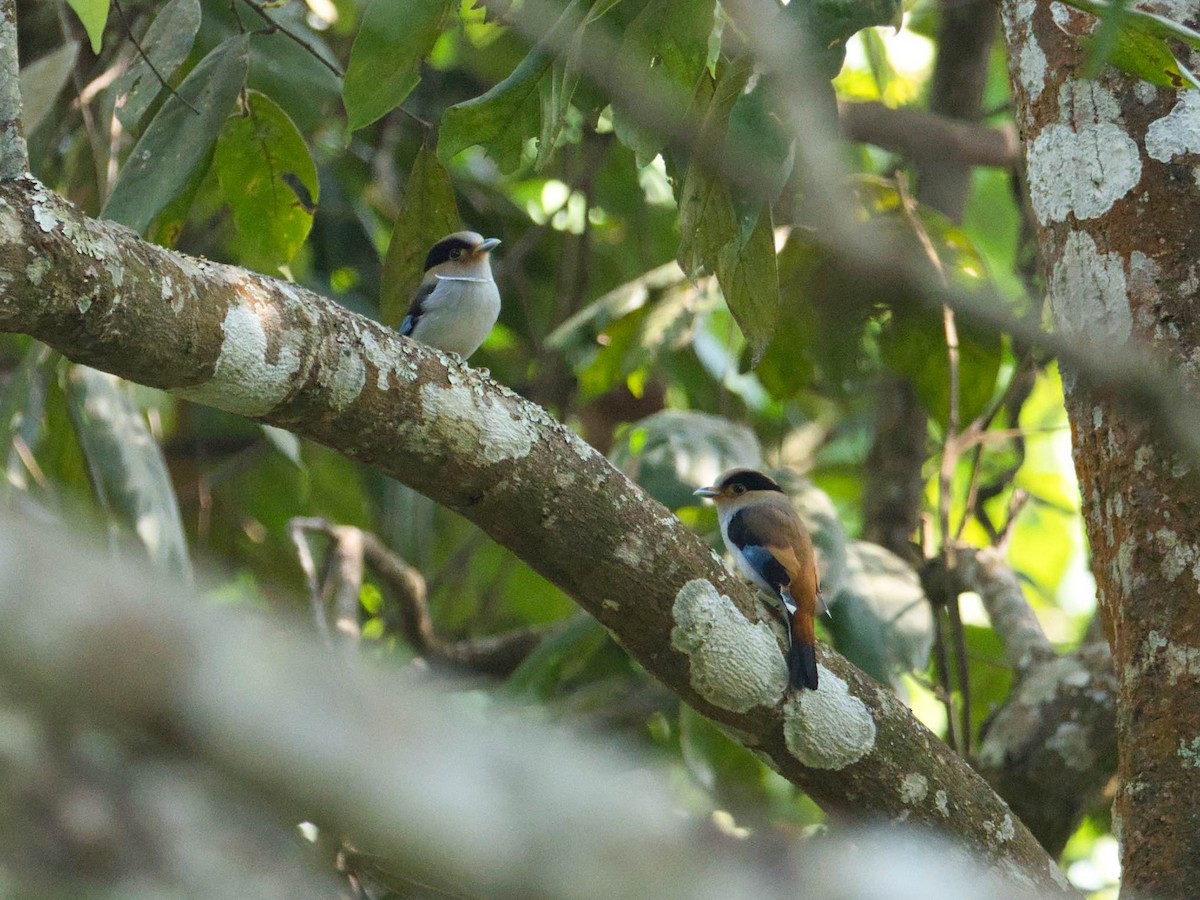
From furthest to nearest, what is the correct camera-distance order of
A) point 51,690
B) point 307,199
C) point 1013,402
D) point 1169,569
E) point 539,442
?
point 1013,402 → point 307,199 → point 1169,569 → point 539,442 → point 51,690

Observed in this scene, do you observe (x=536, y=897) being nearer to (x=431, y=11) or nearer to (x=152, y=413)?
(x=431, y=11)

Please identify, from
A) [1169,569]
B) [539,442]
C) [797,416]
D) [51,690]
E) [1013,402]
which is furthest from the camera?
[797,416]

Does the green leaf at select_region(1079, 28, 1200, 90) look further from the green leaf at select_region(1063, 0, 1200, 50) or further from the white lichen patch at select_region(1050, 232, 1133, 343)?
the white lichen patch at select_region(1050, 232, 1133, 343)

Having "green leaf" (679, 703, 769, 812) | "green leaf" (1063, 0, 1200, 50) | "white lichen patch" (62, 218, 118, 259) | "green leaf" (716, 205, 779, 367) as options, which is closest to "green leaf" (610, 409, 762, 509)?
"green leaf" (679, 703, 769, 812)

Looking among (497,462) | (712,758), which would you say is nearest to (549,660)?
(712,758)

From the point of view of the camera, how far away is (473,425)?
2314 millimetres

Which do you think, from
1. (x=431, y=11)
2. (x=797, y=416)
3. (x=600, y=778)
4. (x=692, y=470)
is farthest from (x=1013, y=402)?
(x=600, y=778)

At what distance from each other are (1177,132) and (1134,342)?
45 cm

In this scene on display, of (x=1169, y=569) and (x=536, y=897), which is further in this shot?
(x=1169, y=569)

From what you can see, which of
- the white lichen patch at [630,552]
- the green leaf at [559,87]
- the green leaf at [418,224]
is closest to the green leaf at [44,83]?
the green leaf at [418,224]

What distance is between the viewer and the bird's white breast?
166 inches

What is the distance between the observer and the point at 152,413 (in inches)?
209

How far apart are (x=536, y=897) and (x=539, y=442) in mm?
1691

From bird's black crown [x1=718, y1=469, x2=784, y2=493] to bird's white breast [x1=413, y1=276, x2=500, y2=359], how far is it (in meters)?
0.88
